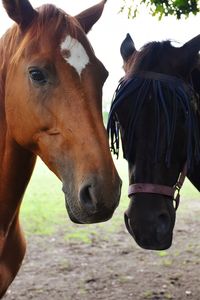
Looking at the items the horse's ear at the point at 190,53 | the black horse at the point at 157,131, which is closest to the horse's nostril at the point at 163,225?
the black horse at the point at 157,131

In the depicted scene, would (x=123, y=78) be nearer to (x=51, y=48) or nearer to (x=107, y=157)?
(x=51, y=48)

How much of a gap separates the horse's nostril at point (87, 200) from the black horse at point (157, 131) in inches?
24.2

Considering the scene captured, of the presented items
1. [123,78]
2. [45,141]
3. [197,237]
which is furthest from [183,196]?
[45,141]

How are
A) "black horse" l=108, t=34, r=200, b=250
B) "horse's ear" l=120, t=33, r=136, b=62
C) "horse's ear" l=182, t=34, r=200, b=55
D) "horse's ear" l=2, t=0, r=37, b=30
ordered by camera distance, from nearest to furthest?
"horse's ear" l=2, t=0, r=37, b=30, "black horse" l=108, t=34, r=200, b=250, "horse's ear" l=182, t=34, r=200, b=55, "horse's ear" l=120, t=33, r=136, b=62

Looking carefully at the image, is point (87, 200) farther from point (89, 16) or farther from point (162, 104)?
point (89, 16)

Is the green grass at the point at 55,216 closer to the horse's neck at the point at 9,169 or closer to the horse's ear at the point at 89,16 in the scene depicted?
the horse's neck at the point at 9,169

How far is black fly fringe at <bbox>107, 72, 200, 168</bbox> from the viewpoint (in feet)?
8.30

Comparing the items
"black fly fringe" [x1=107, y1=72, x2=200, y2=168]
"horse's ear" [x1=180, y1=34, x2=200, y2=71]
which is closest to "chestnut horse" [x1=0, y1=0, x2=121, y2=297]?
"black fly fringe" [x1=107, y1=72, x2=200, y2=168]

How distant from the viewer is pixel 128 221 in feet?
8.41

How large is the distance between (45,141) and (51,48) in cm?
45

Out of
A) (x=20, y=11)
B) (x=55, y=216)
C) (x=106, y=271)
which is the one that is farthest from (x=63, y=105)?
(x=55, y=216)

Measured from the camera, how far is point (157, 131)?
2.51 metres

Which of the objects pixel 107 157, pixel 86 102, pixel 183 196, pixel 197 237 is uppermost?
pixel 86 102

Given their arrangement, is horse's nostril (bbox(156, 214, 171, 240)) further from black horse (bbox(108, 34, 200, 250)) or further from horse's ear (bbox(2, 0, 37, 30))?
horse's ear (bbox(2, 0, 37, 30))
